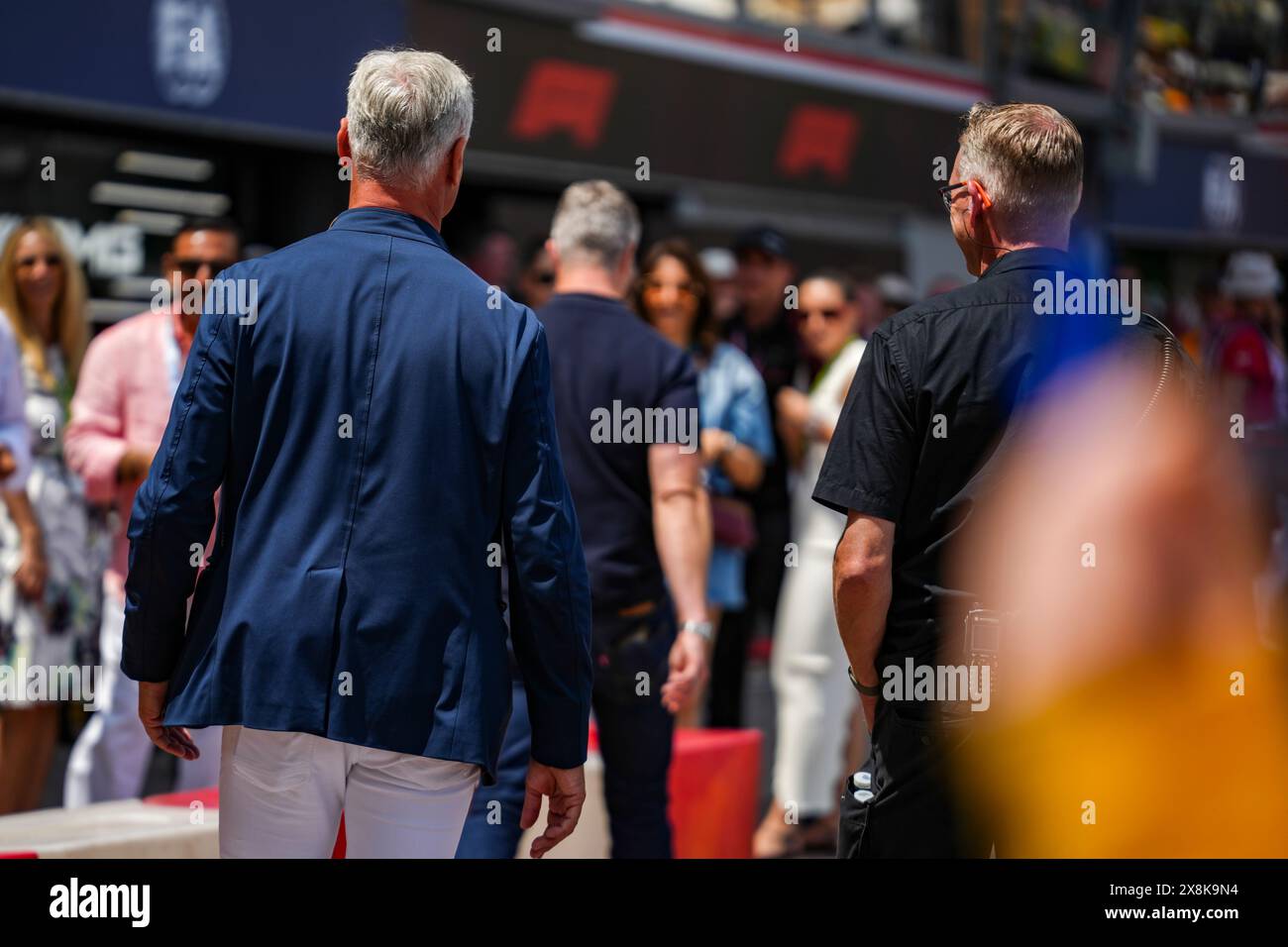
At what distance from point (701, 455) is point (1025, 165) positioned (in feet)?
11.3

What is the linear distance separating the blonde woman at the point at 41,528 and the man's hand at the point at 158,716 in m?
2.45

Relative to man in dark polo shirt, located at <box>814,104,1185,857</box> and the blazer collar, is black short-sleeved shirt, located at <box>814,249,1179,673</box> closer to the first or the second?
man in dark polo shirt, located at <box>814,104,1185,857</box>

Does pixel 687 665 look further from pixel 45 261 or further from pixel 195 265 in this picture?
pixel 45 261

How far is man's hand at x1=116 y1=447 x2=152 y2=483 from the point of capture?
5.02 meters

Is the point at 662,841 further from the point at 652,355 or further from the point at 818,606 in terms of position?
the point at 818,606

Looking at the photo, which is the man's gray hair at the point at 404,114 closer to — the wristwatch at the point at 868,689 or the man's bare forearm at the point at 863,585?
the man's bare forearm at the point at 863,585

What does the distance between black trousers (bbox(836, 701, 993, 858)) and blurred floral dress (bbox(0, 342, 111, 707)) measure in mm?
3067

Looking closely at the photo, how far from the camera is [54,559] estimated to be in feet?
17.7

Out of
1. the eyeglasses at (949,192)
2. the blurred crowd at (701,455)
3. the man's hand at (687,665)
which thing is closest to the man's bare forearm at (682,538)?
the man's hand at (687,665)

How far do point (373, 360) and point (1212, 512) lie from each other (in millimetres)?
1501

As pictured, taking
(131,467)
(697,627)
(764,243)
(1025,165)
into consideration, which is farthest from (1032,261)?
(764,243)

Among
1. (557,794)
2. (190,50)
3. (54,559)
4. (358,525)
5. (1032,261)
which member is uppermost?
(190,50)

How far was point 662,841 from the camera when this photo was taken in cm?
439
